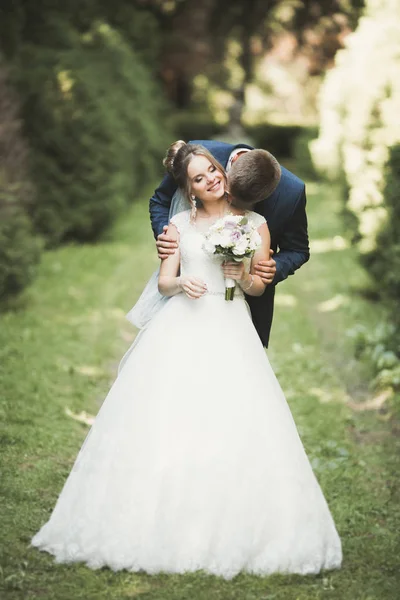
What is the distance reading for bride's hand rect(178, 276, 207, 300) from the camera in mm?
3982

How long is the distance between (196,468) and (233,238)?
1.08 metres

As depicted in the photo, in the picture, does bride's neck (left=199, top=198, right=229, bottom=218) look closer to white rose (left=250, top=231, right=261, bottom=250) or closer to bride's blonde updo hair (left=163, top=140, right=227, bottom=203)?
bride's blonde updo hair (left=163, top=140, right=227, bottom=203)

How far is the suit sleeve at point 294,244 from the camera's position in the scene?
445cm

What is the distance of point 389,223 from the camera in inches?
348

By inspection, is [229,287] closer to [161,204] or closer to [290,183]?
[290,183]

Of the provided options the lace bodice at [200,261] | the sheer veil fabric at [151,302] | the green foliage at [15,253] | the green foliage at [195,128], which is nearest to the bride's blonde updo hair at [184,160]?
the sheer veil fabric at [151,302]

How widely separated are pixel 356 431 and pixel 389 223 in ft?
10.3

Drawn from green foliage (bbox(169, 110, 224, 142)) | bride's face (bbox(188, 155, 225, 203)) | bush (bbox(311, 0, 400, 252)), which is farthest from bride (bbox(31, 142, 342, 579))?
green foliage (bbox(169, 110, 224, 142))

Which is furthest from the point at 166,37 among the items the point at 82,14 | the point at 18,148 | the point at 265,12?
the point at 18,148

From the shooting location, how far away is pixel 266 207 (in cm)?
438

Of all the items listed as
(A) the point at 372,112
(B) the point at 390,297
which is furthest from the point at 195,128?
(B) the point at 390,297

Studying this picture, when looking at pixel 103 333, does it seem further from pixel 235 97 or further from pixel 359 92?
pixel 235 97

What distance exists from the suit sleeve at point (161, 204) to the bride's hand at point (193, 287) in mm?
741

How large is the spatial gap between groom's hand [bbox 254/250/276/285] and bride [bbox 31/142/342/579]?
0.05m
